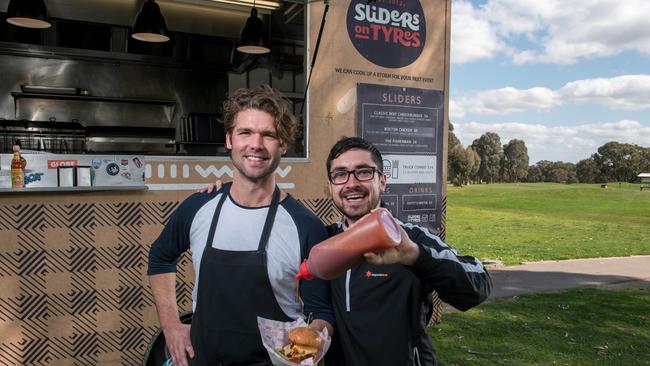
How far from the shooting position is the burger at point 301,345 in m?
1.60

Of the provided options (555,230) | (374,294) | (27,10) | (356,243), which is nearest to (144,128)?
(27,10)

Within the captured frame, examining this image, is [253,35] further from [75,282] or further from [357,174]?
[357,174]

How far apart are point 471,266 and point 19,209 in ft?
11.4

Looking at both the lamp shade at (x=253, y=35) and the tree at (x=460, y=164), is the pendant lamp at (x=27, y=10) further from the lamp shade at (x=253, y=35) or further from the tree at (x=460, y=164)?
the tree at (x=460, y=164)

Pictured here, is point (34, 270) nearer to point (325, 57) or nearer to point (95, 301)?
point (95, 301)

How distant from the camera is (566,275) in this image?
29.5 ft

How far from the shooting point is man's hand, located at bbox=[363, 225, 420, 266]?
4.78ft

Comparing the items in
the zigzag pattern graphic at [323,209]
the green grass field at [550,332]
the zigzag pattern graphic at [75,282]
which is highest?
the zigzag pattern graphic at [323,209]

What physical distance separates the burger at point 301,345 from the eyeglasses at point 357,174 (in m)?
0.56

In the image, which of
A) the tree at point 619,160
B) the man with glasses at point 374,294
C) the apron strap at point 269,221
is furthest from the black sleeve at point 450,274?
the tree at point 619,160

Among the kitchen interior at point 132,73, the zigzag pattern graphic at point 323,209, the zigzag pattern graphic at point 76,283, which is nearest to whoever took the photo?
the zigzag pattern graphic at point 76,283

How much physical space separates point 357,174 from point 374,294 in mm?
472

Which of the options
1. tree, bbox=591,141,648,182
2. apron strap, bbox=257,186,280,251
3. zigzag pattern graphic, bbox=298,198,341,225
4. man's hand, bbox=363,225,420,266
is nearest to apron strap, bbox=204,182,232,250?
apron strap, bbox=257,186,280,251

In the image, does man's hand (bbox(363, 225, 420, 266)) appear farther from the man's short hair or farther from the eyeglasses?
the man's short hair
